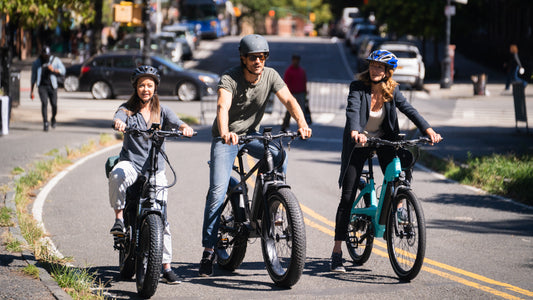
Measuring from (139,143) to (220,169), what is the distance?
2.21 ft

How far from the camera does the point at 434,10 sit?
37.4m

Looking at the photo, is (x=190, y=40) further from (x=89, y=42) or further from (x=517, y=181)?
(x=517, y=181)

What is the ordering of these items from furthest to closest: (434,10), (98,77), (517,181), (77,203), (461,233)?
1. (434,10)
2. (98,77)
3. (517,181)
4. (77,203)
5. (461,233)

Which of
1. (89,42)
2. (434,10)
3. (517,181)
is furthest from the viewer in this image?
(89,42)

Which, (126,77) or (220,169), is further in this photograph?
(126,77)

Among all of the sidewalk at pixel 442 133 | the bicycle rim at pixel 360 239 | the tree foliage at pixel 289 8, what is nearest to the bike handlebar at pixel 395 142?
the bicycle rim at pixel 360 239

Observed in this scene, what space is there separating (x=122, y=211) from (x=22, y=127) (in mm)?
14079

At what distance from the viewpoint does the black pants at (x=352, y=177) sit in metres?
7.27

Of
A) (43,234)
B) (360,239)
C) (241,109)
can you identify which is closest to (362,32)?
(43,234)

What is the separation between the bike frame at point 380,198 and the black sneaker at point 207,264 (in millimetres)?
1255

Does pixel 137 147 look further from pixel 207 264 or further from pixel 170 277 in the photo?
pixel 207 264

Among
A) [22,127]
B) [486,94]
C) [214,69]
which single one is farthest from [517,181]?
[214,69]

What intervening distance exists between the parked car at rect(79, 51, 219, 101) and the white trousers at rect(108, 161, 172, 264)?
2231 cm

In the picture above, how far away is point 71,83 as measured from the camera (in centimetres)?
3253
